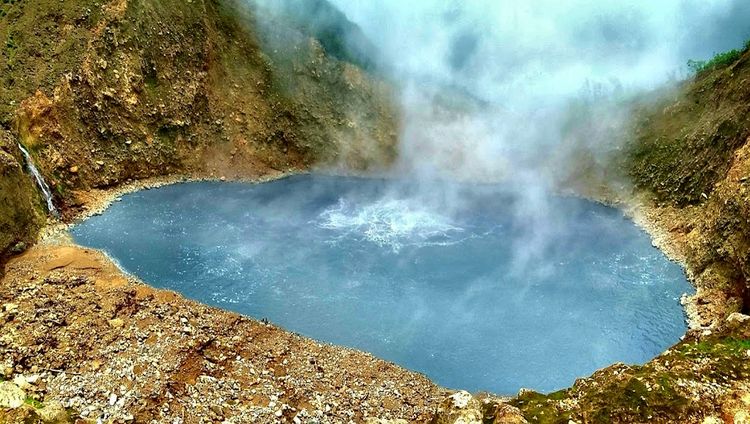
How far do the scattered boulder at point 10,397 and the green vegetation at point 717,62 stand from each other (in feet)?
187

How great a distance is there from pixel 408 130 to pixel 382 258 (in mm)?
23115

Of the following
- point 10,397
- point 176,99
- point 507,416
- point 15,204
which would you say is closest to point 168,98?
point 176,99

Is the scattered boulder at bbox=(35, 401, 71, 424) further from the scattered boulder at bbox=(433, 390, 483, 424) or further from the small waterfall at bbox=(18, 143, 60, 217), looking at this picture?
the small waterfall at bbox=(18, 143, 60, 217)

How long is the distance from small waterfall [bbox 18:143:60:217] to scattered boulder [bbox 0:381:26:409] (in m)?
30.3

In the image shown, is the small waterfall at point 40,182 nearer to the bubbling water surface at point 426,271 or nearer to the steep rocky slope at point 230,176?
the steep rocky slope at point 230,176

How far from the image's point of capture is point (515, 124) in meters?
61.7

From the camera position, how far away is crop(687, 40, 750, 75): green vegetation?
52.3 m

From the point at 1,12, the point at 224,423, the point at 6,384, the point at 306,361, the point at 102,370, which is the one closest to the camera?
the point at 6,384

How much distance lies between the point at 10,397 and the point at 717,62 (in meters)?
59.0

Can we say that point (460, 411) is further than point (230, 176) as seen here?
No

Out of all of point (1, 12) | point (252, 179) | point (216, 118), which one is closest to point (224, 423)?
point (252, 179)

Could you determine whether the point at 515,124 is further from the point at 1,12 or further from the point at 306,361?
the point at 1,12

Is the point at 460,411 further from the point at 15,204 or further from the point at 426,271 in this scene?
the point at 15,204

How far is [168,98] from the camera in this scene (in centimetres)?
5247
